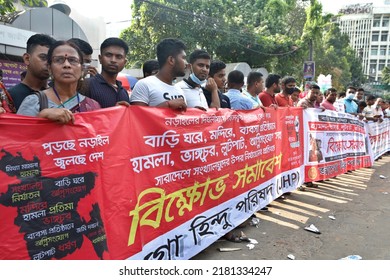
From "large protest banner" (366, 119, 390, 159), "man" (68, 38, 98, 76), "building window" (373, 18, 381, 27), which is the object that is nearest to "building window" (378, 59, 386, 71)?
"building window" (373, 18, 381, 27)

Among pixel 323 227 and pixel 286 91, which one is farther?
pixel 286 91

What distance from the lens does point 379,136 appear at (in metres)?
10.0

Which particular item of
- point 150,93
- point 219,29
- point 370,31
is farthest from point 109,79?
point 370,31

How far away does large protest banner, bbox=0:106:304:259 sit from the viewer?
199 cm

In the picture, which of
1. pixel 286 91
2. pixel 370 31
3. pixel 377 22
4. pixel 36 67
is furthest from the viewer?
pixel 377 22

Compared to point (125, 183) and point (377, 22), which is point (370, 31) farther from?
point (125, 183)

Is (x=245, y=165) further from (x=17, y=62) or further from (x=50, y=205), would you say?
(x=17, y=62)

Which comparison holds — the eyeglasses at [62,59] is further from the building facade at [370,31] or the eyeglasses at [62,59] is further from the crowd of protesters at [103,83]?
the building facade at [370,31]

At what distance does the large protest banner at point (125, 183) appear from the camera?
6.54ft

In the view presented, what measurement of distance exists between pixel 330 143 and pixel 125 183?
5.13 metres

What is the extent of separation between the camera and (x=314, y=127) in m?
6.26

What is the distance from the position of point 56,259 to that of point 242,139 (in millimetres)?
2612

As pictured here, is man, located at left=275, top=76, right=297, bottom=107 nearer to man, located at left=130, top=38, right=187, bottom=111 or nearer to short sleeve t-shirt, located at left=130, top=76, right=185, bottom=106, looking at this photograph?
man, located at left=130, top=38, right=187, bottom=111

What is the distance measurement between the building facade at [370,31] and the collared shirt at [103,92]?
10901 centimetres
